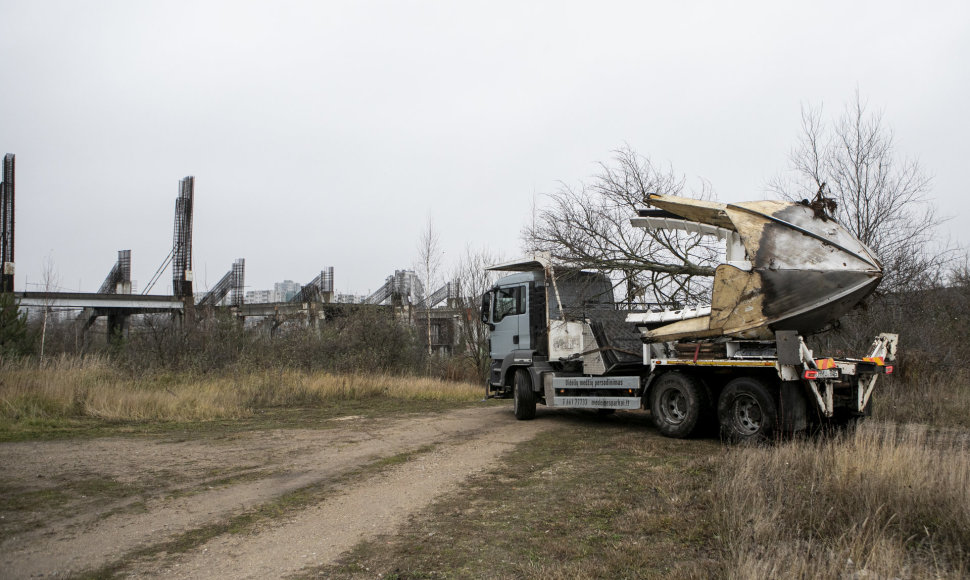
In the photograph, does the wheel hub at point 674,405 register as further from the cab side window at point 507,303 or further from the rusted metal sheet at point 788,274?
the cab side window at point 507,303

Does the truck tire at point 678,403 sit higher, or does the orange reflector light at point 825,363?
the orange reflector light at point 825,363

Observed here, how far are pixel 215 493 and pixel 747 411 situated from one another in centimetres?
681

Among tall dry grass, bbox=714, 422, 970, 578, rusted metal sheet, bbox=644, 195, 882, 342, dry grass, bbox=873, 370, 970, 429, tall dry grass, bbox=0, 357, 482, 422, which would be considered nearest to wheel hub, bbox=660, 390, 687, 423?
rusted metal sheet, bbox=644, 195, 882, 342

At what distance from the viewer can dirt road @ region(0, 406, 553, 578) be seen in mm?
4465

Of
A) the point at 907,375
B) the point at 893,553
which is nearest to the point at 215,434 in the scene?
the point at 893,553

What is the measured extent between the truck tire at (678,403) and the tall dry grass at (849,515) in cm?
306

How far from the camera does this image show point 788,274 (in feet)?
27.3

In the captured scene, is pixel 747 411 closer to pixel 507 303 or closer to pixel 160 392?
pixel 507 303

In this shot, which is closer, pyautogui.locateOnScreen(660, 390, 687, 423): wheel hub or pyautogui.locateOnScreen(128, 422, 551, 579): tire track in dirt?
pyautogui.locateOnScreen(128, 422, 551, 579): tire track in dirt

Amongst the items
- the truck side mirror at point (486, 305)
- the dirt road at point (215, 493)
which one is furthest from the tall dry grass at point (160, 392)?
the truck side mirror at point (486, 305)

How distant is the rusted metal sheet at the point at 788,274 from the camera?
8.20 metres

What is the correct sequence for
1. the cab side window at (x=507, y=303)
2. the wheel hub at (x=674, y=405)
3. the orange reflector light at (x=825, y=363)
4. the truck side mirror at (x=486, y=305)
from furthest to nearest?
the truck side mirror at (x=486, y=305), the cab side window at (x=507, y=303), the wheel hub at (x=674, y=405), the orange reflector light at (x=825, y=363)

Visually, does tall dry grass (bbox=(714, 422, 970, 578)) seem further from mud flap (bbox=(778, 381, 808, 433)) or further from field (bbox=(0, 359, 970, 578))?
mud flap (bbox=(778, 381, 808, 433))

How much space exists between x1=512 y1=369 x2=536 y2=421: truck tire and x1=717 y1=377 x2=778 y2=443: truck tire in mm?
4368
